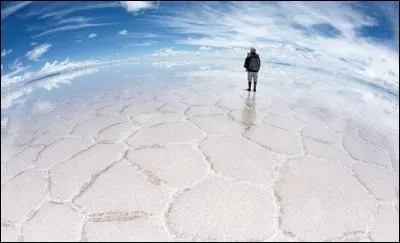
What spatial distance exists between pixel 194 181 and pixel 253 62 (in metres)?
3.79

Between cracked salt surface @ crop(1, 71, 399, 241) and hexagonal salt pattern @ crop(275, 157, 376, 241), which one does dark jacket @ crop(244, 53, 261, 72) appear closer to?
cracked salt surface @ crop(1, 71, 399, 241)

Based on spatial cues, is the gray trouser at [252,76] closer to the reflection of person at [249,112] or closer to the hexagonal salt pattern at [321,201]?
the reflection of person at [249,112]

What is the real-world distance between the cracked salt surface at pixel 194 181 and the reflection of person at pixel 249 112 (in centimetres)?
4

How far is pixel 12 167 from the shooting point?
77.8 inches

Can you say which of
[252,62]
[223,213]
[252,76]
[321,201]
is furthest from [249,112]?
[223,213]

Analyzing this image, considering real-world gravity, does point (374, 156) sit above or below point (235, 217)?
below

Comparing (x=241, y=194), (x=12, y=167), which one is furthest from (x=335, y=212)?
(x=12, y=167)

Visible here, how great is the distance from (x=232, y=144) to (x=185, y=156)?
0.48m

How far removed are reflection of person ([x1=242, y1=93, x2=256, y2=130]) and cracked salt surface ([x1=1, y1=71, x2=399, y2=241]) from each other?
4 centimetres

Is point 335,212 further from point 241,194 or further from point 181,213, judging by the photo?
point 181,213

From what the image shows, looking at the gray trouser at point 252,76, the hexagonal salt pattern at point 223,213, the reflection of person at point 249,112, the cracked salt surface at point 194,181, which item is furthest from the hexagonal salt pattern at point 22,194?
the gray trouser at point 252,76

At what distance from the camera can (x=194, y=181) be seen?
79.3 inches

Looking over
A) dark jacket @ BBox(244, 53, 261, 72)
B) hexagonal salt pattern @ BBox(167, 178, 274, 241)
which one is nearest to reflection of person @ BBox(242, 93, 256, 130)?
dark jacket @ BBox(244, 53, 261, 72)

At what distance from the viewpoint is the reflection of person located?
3.41 m
